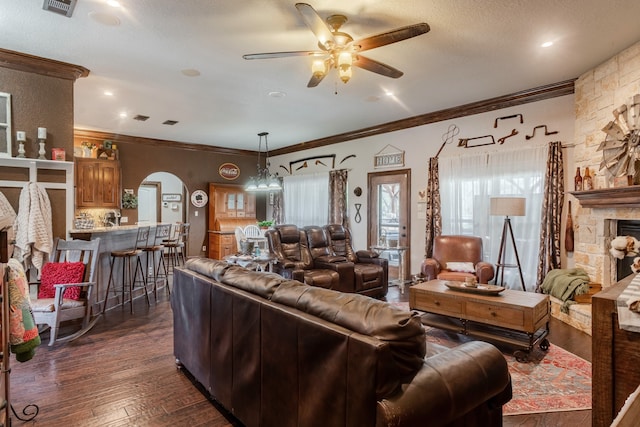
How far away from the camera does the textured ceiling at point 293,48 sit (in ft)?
9.60

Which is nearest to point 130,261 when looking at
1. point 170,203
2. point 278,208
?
point 278,208

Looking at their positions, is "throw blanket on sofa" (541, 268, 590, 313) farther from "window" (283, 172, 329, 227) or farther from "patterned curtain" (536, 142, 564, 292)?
"window" (283, 172, 329, 227)

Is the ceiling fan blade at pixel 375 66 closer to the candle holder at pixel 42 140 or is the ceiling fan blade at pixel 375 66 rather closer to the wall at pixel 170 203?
the candle holder at pixel 42 140

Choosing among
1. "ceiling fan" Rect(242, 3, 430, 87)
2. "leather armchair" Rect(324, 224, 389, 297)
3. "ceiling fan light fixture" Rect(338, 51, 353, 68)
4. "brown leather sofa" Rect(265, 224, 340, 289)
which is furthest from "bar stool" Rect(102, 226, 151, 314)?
"ceiling fan light fixture" Rect(338, 51, 353, 68)

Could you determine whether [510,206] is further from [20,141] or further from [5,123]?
[5,123]

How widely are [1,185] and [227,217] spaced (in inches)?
218

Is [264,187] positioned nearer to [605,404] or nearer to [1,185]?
[1,185]

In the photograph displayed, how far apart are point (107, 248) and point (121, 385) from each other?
2368mm

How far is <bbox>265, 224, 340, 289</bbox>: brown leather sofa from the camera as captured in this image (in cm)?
465

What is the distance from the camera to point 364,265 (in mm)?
5395

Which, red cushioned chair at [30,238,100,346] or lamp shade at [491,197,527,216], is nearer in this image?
red cushioned chair at [30,238,100,346]

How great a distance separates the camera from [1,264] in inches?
69.0

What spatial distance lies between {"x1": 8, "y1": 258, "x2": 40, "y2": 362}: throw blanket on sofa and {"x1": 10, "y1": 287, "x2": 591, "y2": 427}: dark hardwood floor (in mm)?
644

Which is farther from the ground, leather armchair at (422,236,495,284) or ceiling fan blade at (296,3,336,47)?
ceiling fan blade at (296,3,336,47)
